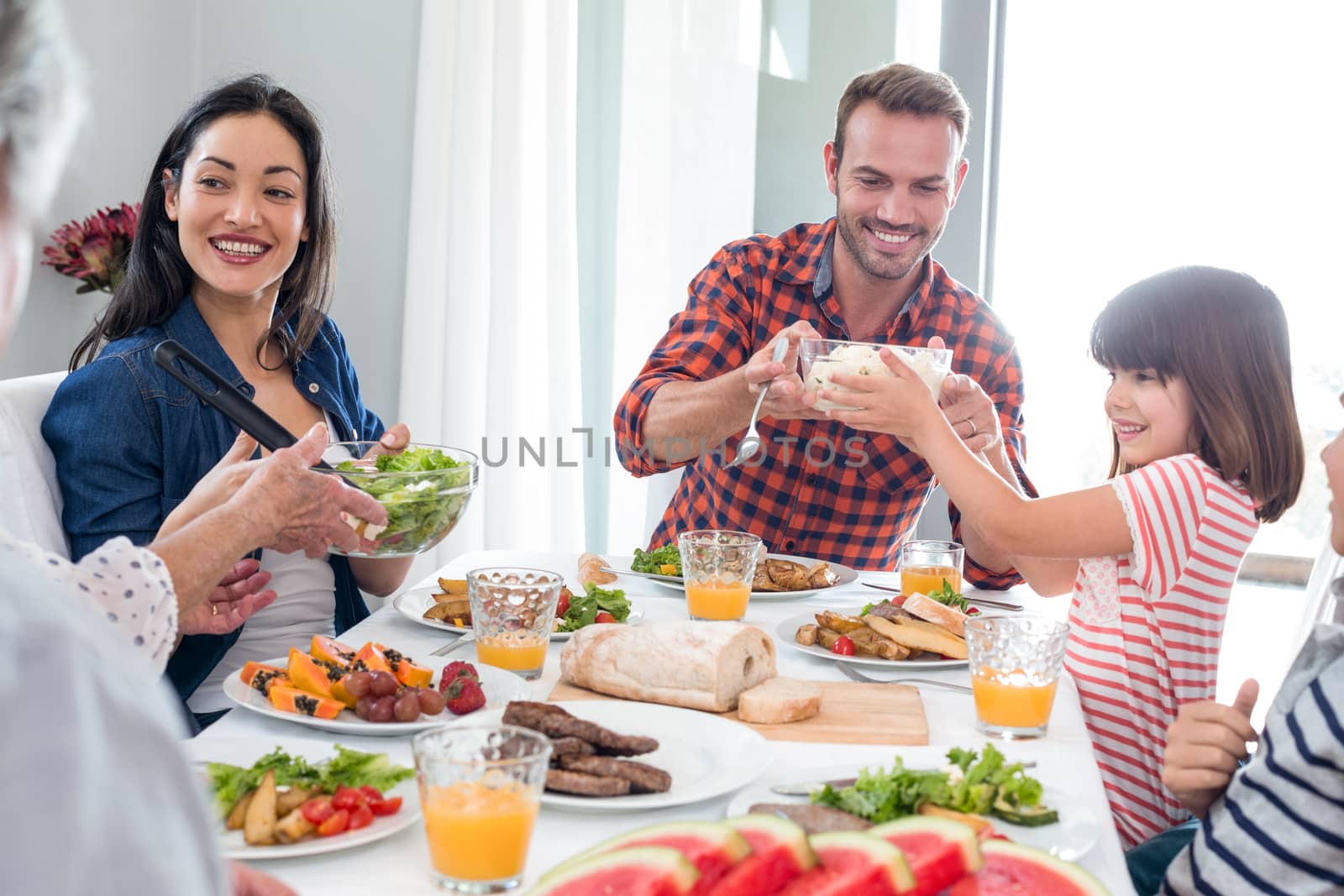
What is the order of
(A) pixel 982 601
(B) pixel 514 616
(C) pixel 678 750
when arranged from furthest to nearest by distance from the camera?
(A) pixel 982 601, (B) pixel 514 616, (C) pixel 678 750

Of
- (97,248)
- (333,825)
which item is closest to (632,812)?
(333,825)

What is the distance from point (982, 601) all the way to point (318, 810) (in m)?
1.35

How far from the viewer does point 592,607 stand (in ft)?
5.60

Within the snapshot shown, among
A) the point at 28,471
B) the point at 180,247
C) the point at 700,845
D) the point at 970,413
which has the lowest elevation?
the point at 700,845

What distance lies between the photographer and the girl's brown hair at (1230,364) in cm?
175

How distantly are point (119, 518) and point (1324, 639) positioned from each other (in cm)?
170

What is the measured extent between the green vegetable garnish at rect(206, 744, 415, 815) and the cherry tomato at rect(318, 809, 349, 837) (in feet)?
0.19

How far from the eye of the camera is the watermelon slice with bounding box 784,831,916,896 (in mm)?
803

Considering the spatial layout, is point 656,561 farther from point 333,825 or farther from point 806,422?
point 333,825

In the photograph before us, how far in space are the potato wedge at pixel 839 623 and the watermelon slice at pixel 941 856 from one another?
0.77 meters

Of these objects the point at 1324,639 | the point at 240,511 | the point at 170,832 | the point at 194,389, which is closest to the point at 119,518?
the point at 194,389

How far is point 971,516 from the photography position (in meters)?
1.78

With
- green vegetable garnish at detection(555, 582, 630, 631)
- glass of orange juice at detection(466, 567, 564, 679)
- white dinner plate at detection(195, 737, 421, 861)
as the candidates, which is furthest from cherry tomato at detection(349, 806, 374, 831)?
green vegetable garnish at detection(555, 582, 630, 631)

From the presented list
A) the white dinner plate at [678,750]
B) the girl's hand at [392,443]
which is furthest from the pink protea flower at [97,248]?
the white dinner plate at [678,750]
